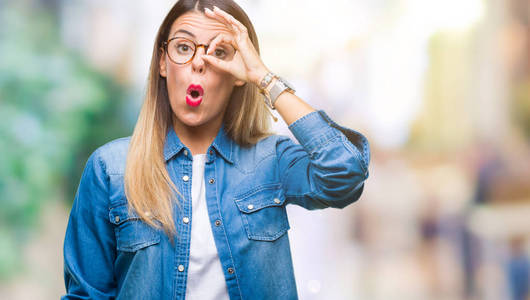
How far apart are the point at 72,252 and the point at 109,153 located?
212 mm

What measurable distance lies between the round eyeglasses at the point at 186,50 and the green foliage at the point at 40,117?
130 cm

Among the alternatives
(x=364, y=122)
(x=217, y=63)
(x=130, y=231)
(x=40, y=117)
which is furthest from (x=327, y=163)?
(x=40, y=117)

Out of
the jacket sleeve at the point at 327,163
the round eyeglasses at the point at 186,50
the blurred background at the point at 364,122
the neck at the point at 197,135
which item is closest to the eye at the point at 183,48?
the round eyeglasses at the point at 186,50

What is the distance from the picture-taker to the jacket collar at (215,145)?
1145 millimetres

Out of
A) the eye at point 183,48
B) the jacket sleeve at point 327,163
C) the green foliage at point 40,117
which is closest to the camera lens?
the jacket sleeve at point 327,163

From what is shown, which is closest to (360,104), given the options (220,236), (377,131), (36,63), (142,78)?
(377,131)

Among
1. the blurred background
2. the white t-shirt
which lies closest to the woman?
the white t-shirt

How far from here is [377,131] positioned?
259cm

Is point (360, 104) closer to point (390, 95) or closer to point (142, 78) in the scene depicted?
point (390, 95)

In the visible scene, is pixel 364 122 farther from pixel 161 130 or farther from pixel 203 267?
pixel 203 267

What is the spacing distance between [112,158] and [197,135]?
0.18m

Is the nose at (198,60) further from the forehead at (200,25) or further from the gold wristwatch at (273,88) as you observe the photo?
the gold wristwatch at (273,88)

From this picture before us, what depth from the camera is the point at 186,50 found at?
1.13m

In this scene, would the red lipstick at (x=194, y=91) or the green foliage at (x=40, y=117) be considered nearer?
the red lipstick at (x=194, y=91)
